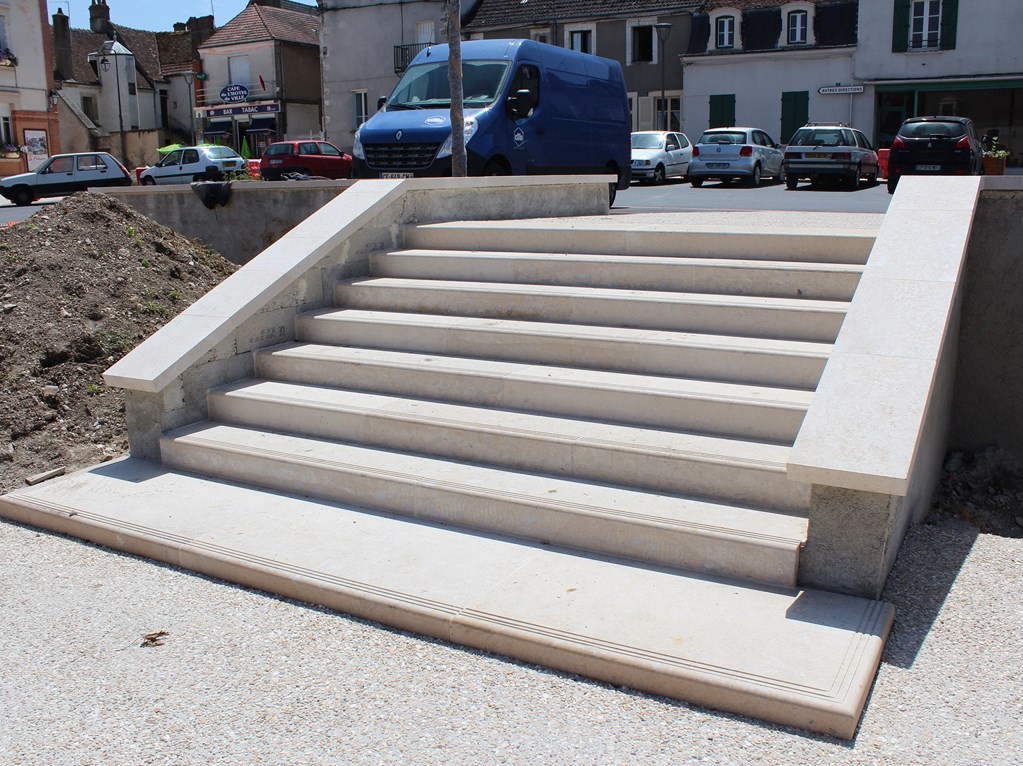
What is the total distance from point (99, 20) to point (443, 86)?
49.4 metres

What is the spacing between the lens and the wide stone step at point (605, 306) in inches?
219

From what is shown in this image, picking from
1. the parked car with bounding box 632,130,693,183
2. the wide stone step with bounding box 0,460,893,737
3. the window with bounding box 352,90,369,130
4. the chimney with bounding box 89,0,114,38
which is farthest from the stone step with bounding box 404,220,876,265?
the chimney with bounding box 89,0,114,38

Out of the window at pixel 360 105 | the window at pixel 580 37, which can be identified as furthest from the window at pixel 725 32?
the window at pixel 360 105

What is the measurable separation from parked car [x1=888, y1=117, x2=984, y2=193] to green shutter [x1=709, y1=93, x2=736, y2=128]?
15322mm

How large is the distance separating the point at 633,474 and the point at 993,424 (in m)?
2.76

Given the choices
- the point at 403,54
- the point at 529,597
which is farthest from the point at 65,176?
the point at 529,597

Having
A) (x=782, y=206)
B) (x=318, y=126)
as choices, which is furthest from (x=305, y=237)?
(x=318, y=126)

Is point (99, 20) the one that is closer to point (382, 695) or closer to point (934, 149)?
point (934, 149)

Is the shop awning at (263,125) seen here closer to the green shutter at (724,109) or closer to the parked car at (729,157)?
the green shutter at (724,109)

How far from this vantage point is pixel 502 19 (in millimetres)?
38031

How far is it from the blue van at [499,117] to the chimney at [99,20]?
48.1 metres

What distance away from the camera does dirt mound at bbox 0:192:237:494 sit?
6.45 metres

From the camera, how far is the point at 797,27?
34031mm

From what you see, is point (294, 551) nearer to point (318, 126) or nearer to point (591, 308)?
point (591, 308)
